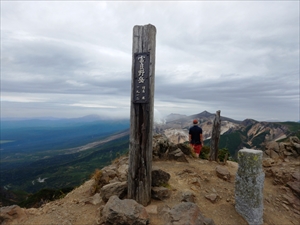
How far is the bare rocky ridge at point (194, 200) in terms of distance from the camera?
6.17m

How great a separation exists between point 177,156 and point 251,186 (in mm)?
5946

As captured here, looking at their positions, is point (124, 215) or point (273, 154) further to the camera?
point (273, 154)

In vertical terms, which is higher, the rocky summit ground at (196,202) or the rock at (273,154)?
the rock at (273,154)

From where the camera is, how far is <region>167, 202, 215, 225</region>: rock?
4.86m

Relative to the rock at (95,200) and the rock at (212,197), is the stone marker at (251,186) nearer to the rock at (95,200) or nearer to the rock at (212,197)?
the rock at (212,197)

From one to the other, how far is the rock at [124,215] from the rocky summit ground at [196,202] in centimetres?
53

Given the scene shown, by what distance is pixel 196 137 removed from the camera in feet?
43.2

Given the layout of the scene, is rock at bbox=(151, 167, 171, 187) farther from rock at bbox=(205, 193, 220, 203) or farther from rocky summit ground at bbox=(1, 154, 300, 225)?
rock at bbox=(205, 193, 220, 203)

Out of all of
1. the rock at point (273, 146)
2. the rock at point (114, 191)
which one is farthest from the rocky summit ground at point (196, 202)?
the rock at point (273, 146)

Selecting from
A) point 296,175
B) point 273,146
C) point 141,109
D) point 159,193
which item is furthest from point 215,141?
point 141,109

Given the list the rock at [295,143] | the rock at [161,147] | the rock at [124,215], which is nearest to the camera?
the rock at [124,215]

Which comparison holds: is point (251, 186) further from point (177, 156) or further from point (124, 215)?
point (177, 156)

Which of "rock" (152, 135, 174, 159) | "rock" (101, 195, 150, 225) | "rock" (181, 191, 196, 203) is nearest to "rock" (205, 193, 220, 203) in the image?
"rock" (181, 191, 196, 203)

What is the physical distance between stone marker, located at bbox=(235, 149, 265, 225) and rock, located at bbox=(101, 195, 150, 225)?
3397mm
